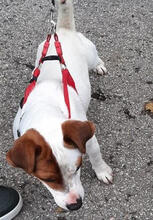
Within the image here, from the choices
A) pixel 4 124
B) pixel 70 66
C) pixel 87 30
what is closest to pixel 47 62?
pixel 70 66

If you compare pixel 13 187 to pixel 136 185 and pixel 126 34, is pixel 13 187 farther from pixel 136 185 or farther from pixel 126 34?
pixel 126 34

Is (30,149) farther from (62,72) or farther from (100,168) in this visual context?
(100,168)

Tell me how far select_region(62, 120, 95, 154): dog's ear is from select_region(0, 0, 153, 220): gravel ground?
905 millimetres

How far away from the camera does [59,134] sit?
2.30 m

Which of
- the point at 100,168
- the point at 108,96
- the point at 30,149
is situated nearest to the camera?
the point at 30,149

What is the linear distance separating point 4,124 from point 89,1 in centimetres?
178

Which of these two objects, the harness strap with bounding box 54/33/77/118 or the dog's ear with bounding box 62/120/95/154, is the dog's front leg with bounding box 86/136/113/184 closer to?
the harness strap with bounding box 54/33/77/118

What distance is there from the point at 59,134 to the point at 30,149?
0.18m

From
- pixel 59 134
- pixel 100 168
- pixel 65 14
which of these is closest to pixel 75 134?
pixel 59 134

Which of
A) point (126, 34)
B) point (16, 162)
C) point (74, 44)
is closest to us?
point (16, 162)

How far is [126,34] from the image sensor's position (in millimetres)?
4215

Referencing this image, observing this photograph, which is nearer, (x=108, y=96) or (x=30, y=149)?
(x=30, y=149)

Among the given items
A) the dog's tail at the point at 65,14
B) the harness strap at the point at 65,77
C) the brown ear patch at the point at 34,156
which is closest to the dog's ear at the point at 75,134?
the brown ear patch at the point at 34,156

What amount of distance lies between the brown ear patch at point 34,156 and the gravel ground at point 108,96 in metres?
0.83
